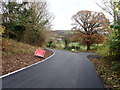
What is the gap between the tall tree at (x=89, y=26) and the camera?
22281mm

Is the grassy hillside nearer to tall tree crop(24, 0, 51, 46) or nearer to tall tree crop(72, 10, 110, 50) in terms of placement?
tall tree crop(24, 0, 51, 46)

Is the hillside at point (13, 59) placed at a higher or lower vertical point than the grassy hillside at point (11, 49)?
lower

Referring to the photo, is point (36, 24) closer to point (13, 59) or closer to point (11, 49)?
point (11, 49)

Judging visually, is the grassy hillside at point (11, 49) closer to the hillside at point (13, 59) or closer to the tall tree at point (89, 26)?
the hillside at point (13, 59)

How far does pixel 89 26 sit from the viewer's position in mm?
23719

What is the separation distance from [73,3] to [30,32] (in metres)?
6.66

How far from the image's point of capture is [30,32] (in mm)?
17141

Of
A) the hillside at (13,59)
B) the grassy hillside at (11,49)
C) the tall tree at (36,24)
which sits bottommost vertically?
the hillside at (13,59)

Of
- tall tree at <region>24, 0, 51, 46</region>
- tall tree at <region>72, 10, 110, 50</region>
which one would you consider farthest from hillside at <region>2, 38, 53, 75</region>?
tall tree at <region>72, 10, 110, 50</region>

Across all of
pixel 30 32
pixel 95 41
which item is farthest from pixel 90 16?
pixel 30 32

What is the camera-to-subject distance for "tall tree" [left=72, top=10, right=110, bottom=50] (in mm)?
22281

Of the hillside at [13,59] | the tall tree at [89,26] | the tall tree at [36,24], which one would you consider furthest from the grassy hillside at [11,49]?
the tall tree at [89,26]

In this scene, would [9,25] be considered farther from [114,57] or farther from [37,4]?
[114,57]

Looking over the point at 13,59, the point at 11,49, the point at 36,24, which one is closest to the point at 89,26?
the point at 36,24
